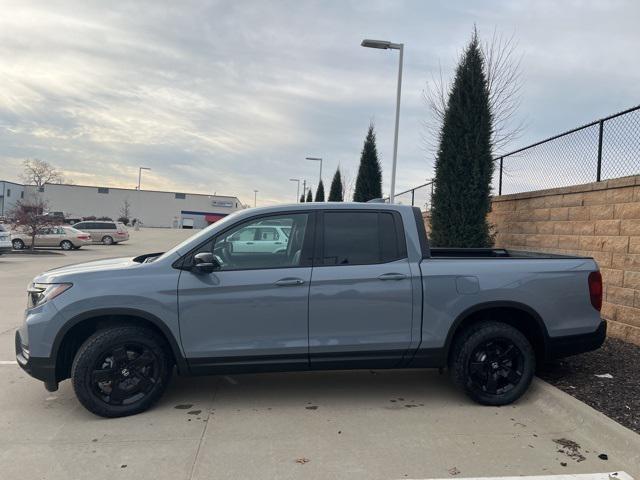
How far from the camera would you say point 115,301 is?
3990 mm

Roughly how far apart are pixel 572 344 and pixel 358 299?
205 centimetres

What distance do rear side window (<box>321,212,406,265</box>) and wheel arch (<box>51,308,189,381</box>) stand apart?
1446 millimetres

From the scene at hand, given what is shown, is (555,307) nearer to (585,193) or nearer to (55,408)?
(585,193)

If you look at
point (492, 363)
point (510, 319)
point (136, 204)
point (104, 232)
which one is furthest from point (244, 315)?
point (136, 204)

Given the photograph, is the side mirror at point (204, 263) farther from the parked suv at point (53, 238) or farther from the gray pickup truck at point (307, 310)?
the parked suv at point (53, 238)

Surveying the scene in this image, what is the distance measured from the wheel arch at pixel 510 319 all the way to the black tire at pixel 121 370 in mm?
2498

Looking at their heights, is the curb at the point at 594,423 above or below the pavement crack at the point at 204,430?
above

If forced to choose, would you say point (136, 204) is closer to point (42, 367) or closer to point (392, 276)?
point (42, 367)

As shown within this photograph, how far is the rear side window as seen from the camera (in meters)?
4.31

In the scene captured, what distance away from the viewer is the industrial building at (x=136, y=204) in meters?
102

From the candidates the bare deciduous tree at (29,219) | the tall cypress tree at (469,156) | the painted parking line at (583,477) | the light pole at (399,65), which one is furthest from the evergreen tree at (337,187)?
the painted parking line at (583,477)

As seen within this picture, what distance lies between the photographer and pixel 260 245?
174 inches

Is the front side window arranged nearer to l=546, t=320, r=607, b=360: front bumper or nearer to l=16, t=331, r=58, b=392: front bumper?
l=16, t=331, r=58, b=392: front bumper

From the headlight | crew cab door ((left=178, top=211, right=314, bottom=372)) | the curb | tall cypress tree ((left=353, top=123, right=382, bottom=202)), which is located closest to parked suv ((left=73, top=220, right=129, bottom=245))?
tall cypress tree ((left=353, top=123, right=382, bottom=202))
